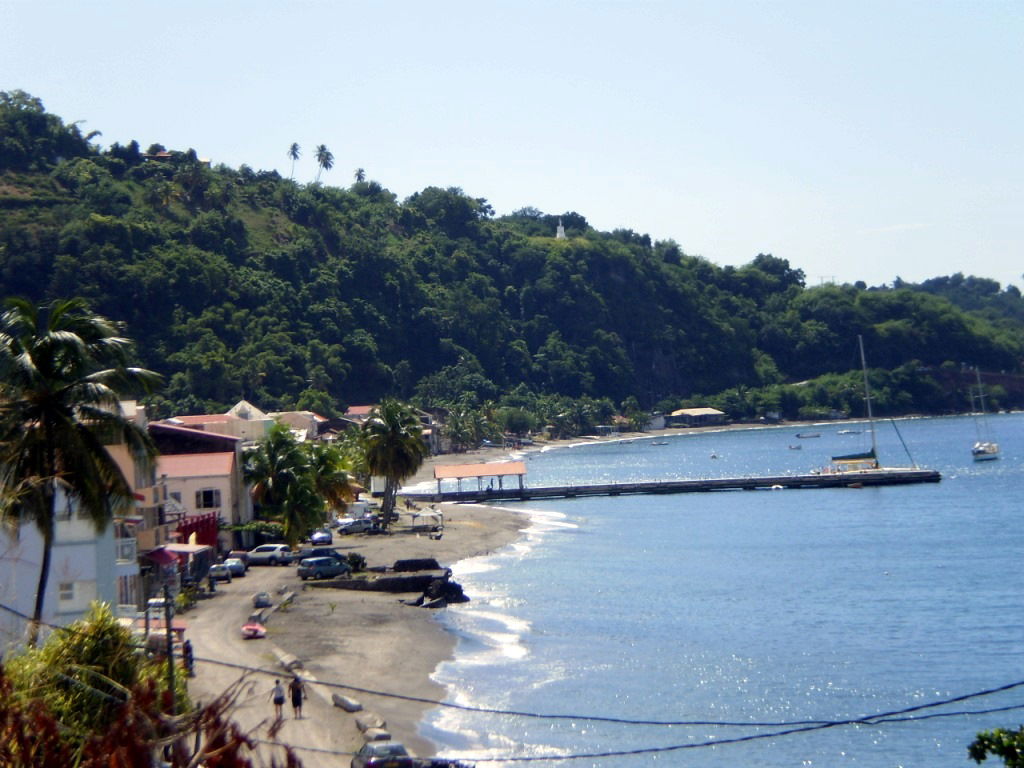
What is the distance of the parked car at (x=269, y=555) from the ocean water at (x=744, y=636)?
28.0 ft

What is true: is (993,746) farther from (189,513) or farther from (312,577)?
(189,513)

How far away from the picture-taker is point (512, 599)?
51.9 meters

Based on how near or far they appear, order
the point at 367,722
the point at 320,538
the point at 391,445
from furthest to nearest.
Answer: the point at 391,445
the point at 320,538
the point at 367,722

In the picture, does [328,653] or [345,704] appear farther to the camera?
[328,653]

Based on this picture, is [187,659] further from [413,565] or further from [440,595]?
[413,565]

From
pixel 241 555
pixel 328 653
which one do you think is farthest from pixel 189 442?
pixel 328 653

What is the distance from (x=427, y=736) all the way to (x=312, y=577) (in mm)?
22502

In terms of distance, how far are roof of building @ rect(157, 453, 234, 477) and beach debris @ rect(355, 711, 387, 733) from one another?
28.8 metres

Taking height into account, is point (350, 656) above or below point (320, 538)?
below

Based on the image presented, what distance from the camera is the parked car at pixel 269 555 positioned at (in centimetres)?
5619

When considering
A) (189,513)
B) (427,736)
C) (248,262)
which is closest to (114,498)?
(427,736)

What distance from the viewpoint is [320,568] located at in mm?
52125

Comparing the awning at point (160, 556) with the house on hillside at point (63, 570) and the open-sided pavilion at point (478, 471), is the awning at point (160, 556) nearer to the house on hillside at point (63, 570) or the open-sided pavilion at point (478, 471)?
the house on hillside at point (63, 570)

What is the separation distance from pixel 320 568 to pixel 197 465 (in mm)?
9265
